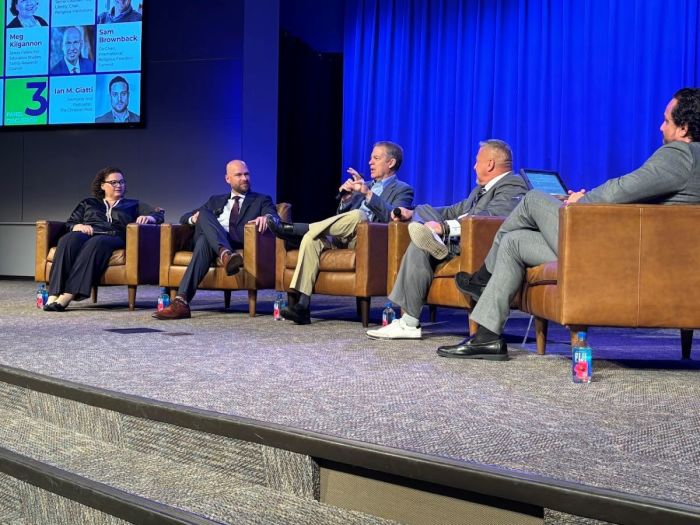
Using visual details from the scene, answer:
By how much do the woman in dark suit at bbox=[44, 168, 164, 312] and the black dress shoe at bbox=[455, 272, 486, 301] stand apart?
2751mm

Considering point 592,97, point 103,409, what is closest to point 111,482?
point 103,409

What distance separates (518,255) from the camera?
10.9ft

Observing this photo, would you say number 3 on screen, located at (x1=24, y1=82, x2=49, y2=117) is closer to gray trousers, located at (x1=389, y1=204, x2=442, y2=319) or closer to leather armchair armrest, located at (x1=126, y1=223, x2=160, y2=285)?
leather armchair armrest, located at (x1=126, y1=223, x2=160, y2=285)

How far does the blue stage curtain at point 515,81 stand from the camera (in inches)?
261

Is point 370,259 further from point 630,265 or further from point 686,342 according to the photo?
point 630,265

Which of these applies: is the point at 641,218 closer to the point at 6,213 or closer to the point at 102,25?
the point at 102,25

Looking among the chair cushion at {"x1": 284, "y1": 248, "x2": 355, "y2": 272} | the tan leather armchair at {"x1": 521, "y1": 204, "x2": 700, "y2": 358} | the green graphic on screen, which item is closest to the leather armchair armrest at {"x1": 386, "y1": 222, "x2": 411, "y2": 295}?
the chair cushion at {"x1": 284, "y1": 248, "x2": 355, "y2": 272}

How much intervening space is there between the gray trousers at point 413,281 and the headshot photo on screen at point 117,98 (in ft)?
16.1

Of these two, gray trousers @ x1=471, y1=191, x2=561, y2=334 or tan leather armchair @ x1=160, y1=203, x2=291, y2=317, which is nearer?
gray trousers @ x1=471, y1=191, x2=561, y2=334

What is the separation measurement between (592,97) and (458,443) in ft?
18.2

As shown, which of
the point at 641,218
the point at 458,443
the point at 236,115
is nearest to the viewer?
the point at 458,443

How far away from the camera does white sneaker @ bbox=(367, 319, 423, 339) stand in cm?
400

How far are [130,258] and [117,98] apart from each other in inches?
123

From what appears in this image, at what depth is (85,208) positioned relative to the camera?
5891mm
